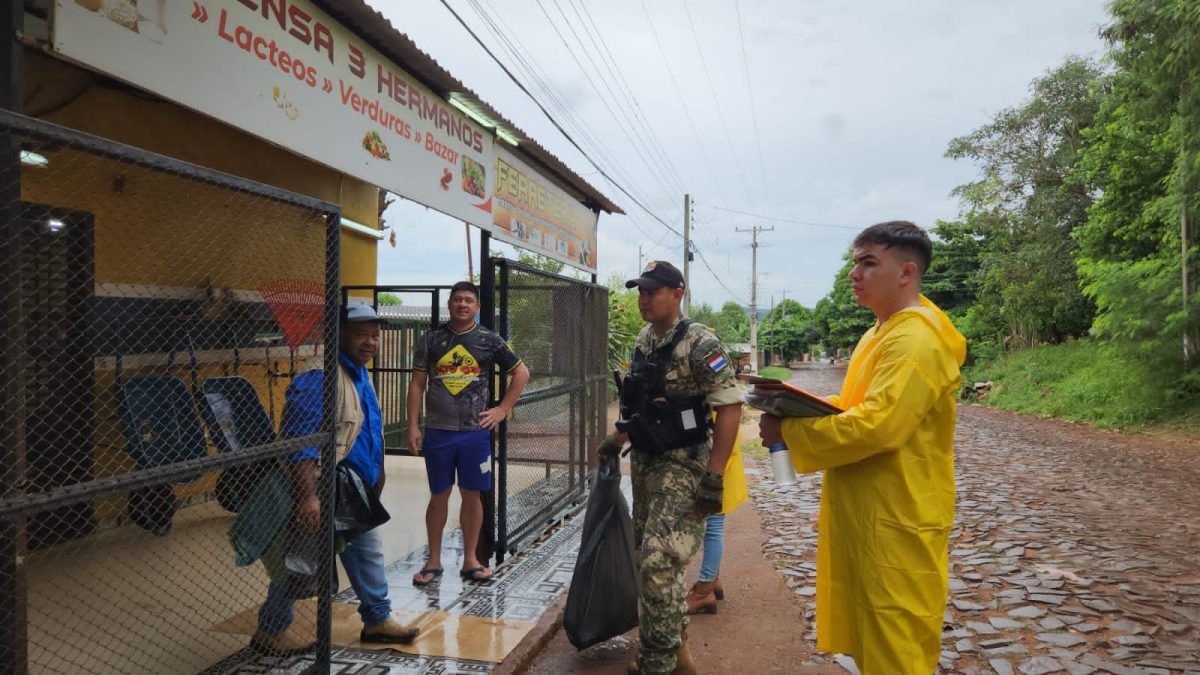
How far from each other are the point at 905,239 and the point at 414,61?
374 cm

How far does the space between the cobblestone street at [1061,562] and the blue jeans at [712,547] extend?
70cm

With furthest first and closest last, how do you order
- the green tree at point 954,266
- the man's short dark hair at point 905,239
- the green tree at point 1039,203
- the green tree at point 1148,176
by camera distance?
the green tree at point 954,266, the green tree at point 1039,203, the green tree at point 1148,176, the man's short dark hair at point 905,239

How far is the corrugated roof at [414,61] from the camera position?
4164mm

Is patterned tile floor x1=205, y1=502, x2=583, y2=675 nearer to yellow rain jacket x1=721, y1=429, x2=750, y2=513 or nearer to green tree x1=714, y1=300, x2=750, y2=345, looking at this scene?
yellow rain jacket x1=721, y1=429, x2=750, y2=513

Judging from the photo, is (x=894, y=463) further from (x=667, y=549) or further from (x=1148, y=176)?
(x=1148, y=176)

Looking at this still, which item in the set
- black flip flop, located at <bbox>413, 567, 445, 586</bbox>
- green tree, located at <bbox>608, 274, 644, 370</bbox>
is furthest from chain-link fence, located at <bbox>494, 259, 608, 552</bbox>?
green tree, located at <bbox>608, 274, 644, 370</bbox>

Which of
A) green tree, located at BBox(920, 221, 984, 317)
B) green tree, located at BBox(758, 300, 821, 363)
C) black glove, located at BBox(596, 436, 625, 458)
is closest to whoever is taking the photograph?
black glove, located at BBox(596, 436, 625, 458)

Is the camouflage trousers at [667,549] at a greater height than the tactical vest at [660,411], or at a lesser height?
lesser

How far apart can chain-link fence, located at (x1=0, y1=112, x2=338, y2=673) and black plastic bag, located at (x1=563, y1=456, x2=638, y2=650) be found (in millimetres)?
1248

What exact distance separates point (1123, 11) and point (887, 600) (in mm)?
16786

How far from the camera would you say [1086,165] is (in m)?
19.2

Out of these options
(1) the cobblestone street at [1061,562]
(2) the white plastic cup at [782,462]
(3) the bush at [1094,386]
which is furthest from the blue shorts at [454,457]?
(3) the bush at [1094,386]

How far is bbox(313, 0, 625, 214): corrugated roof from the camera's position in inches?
164

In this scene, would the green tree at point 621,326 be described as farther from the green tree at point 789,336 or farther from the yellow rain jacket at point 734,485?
the green tree at point 789,336
